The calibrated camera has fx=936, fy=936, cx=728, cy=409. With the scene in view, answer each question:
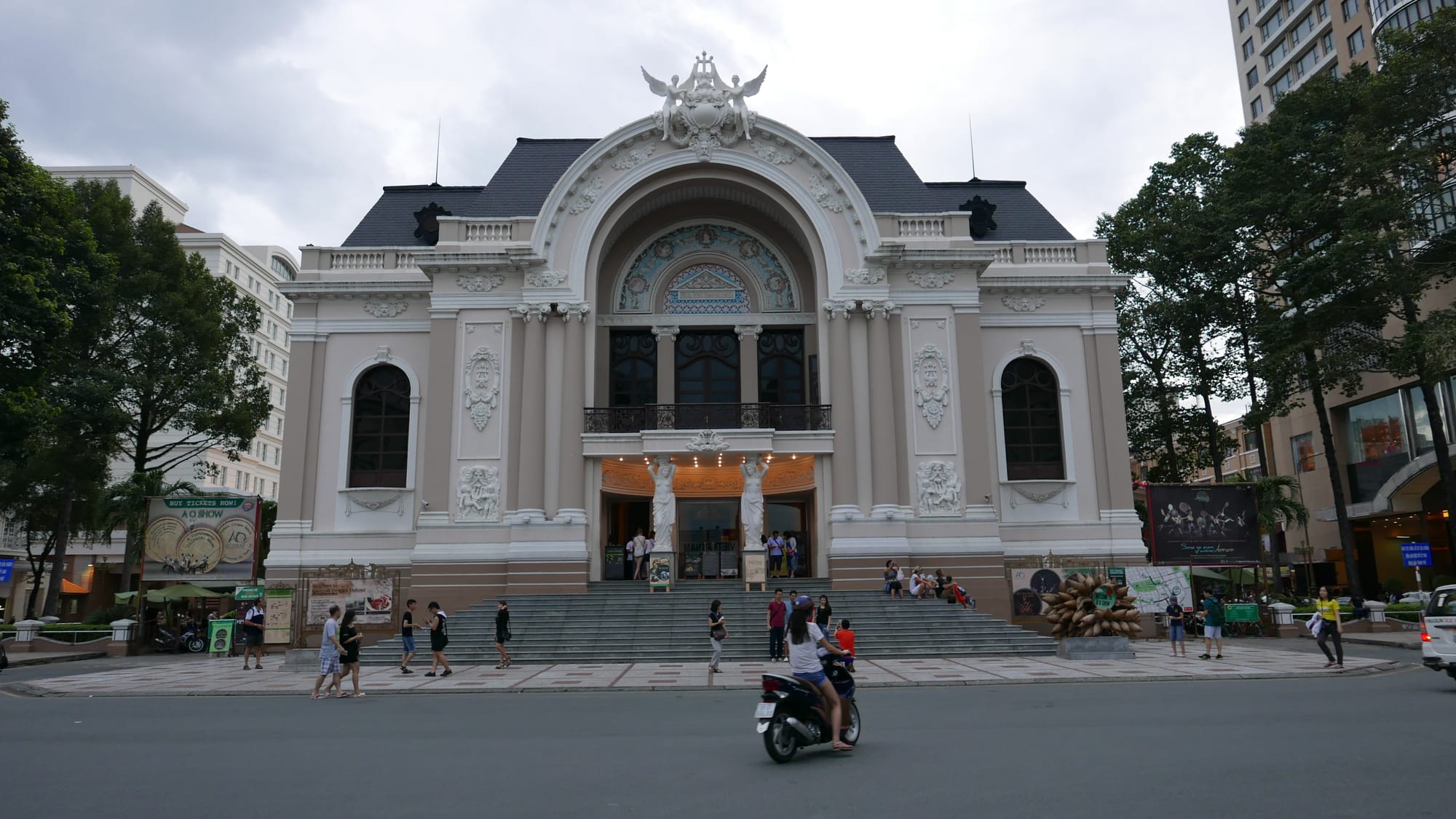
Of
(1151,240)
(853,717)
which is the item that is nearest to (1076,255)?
(1151,240)

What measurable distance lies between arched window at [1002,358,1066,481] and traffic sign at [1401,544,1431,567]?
440 inches

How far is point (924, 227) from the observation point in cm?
2841

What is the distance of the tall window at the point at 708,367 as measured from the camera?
29547 millimetres

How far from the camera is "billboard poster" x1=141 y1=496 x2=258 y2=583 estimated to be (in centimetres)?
2608

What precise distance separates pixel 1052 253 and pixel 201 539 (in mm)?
26720

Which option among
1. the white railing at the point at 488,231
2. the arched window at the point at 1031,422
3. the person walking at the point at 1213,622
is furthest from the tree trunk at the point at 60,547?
the person walking at the point at 1213,622

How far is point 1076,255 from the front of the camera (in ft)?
97.0

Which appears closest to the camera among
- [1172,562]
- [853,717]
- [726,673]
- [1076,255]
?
[853,717]

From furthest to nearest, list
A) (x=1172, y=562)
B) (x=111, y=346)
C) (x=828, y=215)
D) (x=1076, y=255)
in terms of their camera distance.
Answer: (x=111, y=346) → (x=1076, y=255) → (x=828, y=215) → (x=1172, y=562)

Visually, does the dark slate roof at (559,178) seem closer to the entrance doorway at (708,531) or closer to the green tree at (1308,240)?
the green tree at (1308,240)

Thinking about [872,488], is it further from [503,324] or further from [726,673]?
[503,324]

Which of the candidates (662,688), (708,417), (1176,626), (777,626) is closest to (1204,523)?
(1176,626)

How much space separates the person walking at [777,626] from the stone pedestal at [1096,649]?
6.17m

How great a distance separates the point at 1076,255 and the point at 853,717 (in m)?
23.7
